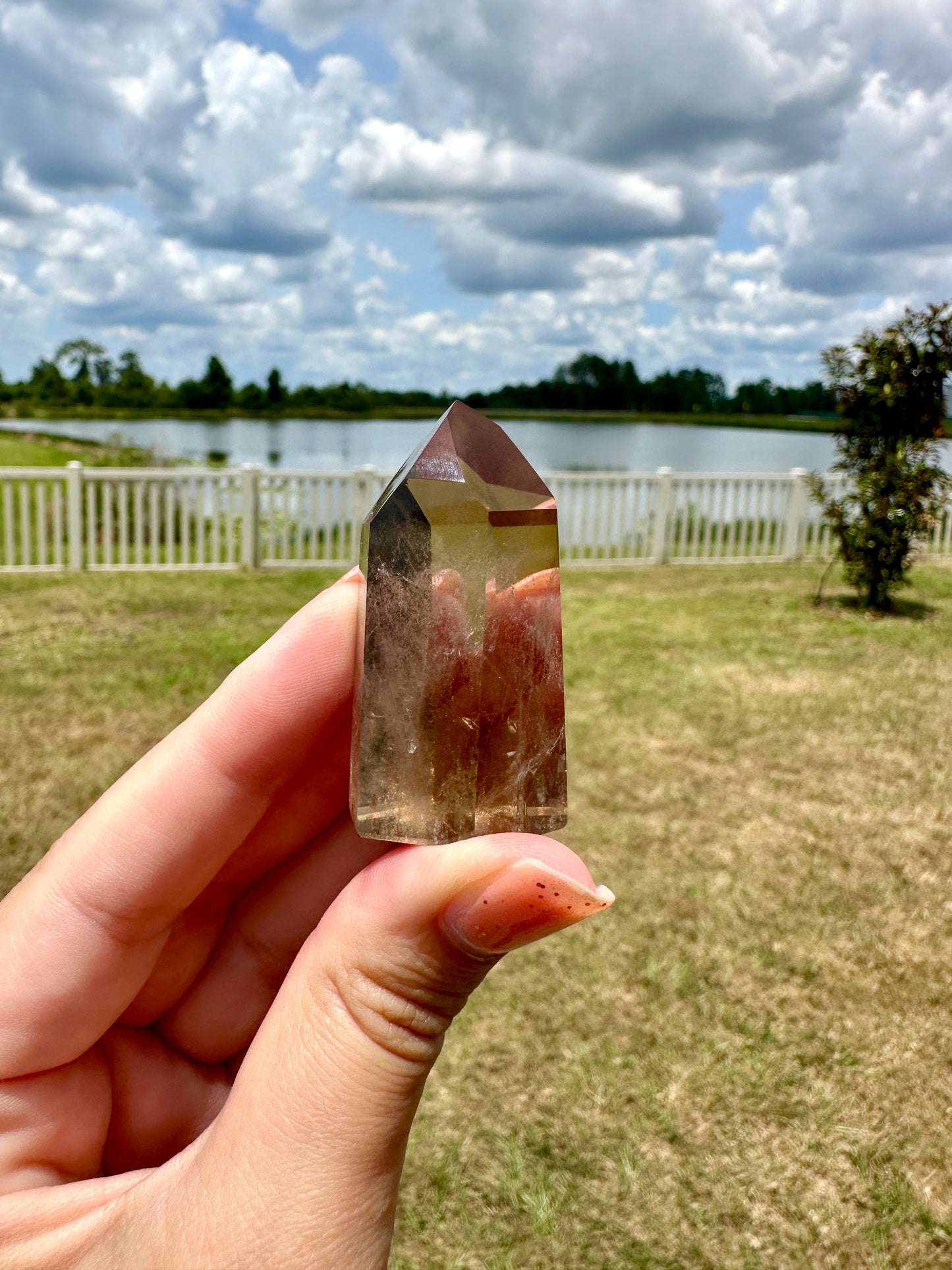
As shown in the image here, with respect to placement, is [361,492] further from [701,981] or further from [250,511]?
[701,981]

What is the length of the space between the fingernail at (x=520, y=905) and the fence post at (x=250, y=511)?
32.8ft

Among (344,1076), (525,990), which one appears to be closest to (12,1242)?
(344,1076)

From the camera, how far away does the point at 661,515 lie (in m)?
11.6

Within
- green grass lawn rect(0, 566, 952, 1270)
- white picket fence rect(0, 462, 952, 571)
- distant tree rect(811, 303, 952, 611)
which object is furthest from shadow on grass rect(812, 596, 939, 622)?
white picket fence rect(0, 462, 952, 571)

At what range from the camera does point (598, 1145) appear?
249 centimetres

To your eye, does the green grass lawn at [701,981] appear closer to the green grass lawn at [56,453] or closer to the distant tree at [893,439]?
the distant tree at [893,439]

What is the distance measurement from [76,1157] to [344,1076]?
497 millimetres

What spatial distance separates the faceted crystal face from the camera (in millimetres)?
903

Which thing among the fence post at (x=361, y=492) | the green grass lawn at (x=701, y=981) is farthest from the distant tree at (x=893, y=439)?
the fence post at (x=361, y=492)

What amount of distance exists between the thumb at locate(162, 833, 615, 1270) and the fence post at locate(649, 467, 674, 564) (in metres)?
10.9

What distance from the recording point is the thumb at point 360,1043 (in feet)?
2.95

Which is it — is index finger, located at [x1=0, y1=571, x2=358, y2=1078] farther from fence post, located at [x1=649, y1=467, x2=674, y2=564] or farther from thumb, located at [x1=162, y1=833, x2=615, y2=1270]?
fence post, located at [x1=649, y1=467, x2=674, y2=564]

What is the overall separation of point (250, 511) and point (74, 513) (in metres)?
1.89

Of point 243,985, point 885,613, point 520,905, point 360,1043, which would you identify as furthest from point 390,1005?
point 885,613
